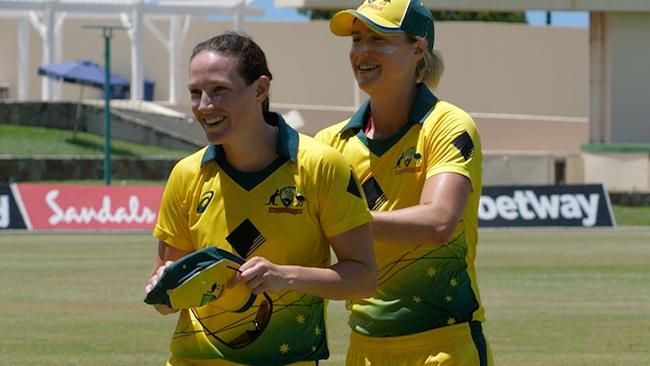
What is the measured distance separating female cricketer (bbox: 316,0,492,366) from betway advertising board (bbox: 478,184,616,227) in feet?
88.0

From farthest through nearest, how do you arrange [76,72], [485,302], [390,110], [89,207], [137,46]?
[137,46]
[76,72]
[89,207]
[485,302]
[390,110]

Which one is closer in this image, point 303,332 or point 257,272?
point 257,272

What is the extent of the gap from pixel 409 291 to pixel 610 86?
39.3 m

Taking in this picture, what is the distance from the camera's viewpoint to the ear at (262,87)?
4969 millimetres

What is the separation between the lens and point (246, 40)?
499cm

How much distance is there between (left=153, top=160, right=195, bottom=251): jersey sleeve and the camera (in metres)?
5.19

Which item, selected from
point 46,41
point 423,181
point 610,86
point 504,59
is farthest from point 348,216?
point 504,59

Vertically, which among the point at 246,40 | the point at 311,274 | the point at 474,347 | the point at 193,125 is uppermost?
the point at 246,40

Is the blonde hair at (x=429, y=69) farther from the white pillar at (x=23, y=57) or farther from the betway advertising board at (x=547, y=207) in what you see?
the white pillar at (x=23, y=57)

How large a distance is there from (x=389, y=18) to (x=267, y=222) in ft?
3.96

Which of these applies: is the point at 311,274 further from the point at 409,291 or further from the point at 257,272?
the point at 409,291

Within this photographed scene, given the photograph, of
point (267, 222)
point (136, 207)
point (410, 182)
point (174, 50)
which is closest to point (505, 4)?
point (136, 207)

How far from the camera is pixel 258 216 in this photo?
16.6 ft

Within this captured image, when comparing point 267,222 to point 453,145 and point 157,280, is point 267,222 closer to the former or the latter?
point 157,280
